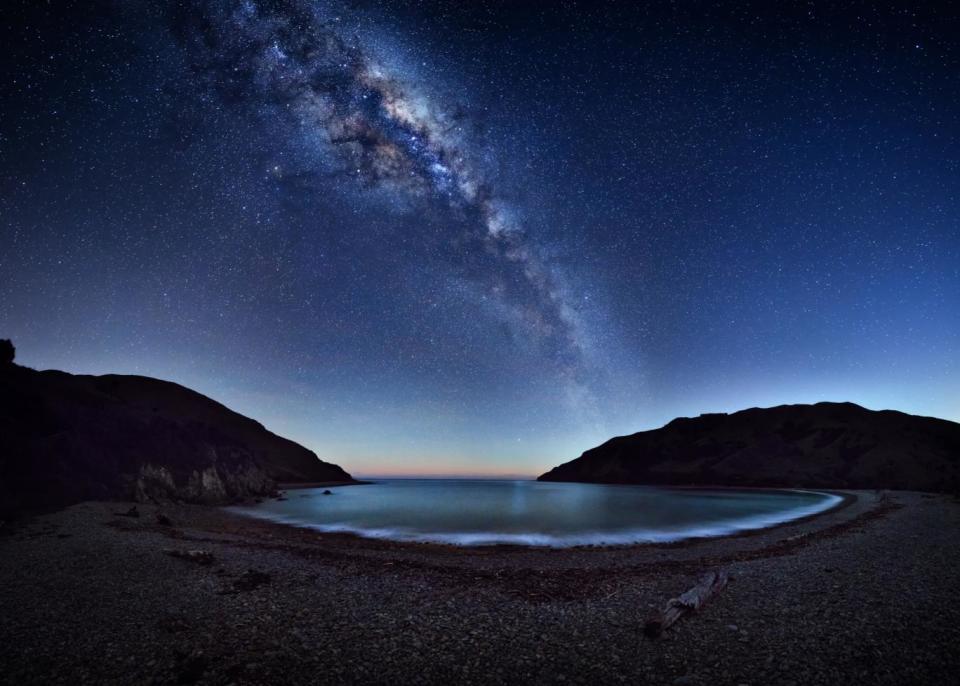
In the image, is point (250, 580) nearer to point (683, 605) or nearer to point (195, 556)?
point (195, 556)

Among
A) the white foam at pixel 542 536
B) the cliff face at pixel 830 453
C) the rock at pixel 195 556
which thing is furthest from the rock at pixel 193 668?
the cliff face at pixel 830 453

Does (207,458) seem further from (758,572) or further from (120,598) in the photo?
(758,572)

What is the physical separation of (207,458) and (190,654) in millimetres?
66651

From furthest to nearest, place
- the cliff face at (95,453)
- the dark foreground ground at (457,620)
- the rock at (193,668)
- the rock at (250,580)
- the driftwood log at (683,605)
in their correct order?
the cliff face at (95,453) → the rock at (250,580) → the driftwood log at (683,605) → the dark foreground ground at (457,620) → the rock at (193,668)

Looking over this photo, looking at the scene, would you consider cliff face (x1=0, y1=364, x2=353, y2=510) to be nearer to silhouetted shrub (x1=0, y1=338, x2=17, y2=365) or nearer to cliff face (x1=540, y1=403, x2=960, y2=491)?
silhouetted shrub (x1=0, y1=338, x2=17, y2=365)

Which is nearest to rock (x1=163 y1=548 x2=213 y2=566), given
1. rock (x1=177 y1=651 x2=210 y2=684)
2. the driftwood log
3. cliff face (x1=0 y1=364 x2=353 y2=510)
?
rock (x1=177 y1=651 x2=210 y2=684)

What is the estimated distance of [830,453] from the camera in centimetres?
13200

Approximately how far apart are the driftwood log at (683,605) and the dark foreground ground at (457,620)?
25 centimetres

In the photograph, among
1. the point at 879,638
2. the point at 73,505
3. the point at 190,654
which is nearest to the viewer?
the point at 190,654

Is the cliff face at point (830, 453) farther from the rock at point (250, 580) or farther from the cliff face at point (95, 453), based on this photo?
the cliff face at point (95, 453)

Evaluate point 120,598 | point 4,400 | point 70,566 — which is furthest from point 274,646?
point 4,400

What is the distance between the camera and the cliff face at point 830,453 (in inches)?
4166

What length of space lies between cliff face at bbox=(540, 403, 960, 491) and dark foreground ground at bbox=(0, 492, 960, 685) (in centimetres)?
9879

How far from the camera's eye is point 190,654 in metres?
8.53
